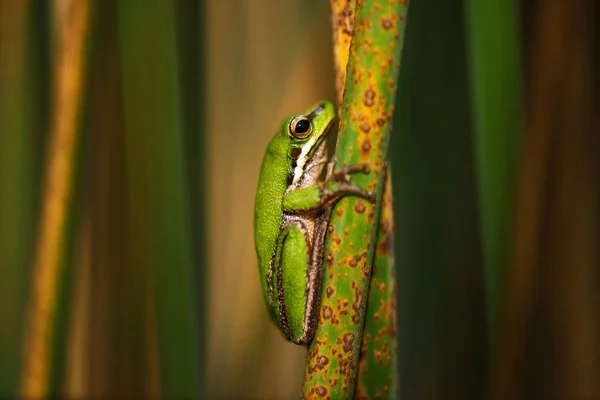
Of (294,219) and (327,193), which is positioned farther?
(294,219)

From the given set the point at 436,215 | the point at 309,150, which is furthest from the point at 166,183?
the point at 436,215

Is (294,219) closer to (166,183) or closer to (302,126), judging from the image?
(302,126)

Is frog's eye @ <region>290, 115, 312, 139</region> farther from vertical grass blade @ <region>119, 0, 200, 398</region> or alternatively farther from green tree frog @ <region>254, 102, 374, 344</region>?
vertical grass blade @ <region>119, 0, 200, 398</region>

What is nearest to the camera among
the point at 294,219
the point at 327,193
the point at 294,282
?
the point at 327,193

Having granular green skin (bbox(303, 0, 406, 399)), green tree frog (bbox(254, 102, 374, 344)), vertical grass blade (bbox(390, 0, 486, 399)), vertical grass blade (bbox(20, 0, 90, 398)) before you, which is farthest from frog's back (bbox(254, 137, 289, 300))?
granular green skin (bbox(303, 0, 406, 399))

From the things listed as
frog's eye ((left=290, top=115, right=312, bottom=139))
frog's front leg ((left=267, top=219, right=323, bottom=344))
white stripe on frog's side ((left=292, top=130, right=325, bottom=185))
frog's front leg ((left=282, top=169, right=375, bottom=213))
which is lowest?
frog's front leg ((left=267, top=219, right=323, bottom=344))

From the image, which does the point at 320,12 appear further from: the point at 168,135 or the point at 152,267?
the point at 152,267

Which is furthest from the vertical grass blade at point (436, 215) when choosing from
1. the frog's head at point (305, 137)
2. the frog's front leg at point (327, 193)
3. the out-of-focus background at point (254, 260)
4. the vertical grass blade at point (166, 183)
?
the vertical grass blade at point (166, 183)
